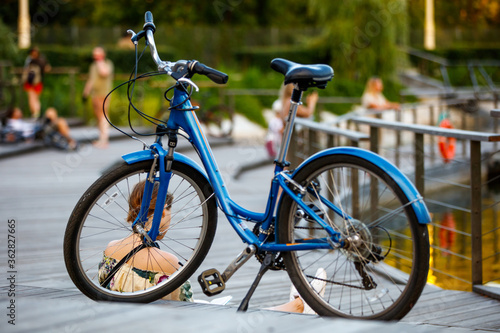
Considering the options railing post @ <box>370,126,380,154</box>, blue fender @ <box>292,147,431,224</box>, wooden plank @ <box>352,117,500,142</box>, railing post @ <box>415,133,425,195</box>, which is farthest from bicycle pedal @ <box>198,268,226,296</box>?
railing post @ <box>370,126,380,154</box>

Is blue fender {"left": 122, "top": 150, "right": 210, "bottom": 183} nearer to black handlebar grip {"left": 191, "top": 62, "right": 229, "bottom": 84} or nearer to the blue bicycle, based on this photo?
the blue bicycle

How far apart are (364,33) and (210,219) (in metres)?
19.8

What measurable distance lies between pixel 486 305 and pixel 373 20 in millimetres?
18901

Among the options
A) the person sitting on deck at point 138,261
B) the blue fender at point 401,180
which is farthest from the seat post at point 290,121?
the person sitting on deck at point 138,261

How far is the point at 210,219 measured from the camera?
3404mm

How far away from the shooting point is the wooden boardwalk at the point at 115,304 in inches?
102

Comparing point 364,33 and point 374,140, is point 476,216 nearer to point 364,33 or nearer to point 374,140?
point 374,140

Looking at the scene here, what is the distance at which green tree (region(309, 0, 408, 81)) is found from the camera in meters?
22.1

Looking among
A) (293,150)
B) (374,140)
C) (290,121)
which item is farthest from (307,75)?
(293,150)

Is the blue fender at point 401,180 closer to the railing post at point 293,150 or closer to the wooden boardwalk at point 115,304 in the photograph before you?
the wooden boardwalk at point 115,304

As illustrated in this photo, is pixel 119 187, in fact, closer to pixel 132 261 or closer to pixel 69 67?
pixel 132 261

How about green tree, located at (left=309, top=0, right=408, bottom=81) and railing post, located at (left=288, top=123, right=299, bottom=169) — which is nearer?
railing post, located at (left=288, top=123, right=299, bottom=169)

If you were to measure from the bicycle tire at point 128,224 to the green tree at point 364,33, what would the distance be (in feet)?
63.8

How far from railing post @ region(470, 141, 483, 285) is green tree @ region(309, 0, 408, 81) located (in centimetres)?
1799
